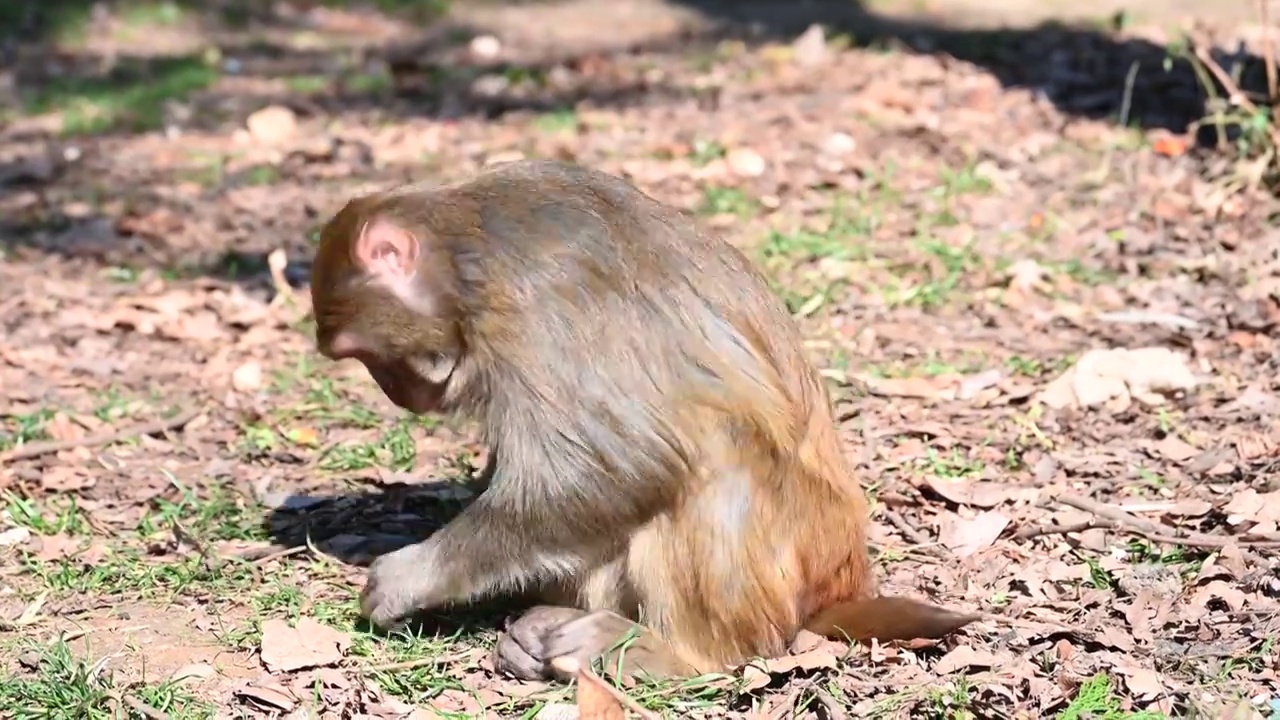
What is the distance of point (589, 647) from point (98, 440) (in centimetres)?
247

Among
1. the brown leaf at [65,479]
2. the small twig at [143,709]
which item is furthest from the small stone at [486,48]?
the small twig at [143,709]

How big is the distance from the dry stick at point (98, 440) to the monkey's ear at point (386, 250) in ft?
6.67

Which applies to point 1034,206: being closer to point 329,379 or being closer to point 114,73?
point 329,379

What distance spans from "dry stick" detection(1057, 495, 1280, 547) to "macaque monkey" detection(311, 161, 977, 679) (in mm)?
997

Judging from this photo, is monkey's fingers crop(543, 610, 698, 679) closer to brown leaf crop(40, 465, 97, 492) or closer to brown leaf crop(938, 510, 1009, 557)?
brown leaf crop(938, 510, 1009, 557)

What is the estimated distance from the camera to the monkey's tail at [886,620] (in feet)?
13.8

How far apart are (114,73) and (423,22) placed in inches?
104

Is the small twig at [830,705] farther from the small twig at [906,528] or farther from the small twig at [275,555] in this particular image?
the small twig at [275,555]

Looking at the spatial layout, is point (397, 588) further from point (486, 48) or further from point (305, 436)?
point (486, 48)

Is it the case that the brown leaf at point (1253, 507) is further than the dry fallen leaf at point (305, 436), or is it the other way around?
the dry fallen leaf at point (305, 436)

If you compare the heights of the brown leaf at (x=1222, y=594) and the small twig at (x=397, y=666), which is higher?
the brown leaf at (x=1222, y=594)

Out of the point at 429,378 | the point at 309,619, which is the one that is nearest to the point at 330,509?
the point at 309,619

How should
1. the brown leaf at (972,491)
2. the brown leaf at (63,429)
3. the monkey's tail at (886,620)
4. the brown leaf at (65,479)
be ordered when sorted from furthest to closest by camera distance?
1. the brown leaf at (63,429)
2. the brown leaf at (65,479)
3. the brown leaf at (972,491)
4. the monkey's tail at (886,620)

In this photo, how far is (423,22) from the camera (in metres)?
13.3
